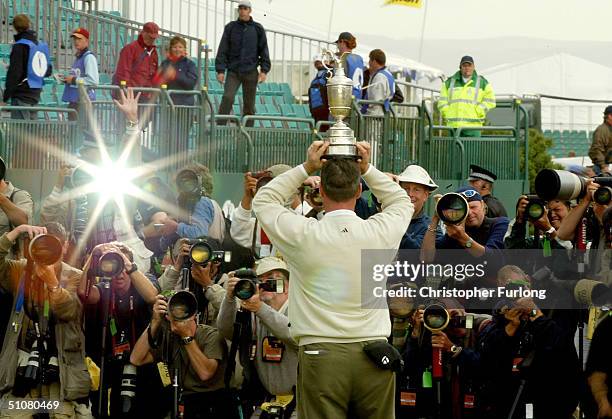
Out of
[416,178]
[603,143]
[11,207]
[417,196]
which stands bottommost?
[11,207]

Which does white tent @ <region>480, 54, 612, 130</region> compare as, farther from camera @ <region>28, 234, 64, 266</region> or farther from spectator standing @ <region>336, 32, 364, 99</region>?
camera @ <region>28, 234, 64, 266</region>

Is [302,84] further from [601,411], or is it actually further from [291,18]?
[601,411]

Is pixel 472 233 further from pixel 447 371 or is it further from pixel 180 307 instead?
pixel 180 307

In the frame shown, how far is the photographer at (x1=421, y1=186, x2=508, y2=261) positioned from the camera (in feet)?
30.8

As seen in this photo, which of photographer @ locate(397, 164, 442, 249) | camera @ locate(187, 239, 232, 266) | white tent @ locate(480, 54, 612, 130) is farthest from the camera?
white tent @ locate(480, 54, 612, 130)

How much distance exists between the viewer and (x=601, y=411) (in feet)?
26.2

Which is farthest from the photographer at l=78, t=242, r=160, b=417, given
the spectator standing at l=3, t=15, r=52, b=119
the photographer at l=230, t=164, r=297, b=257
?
the spectator standing at l=3, t=15, r=52, b=119

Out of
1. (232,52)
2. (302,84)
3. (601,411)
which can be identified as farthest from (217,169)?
(601,411)

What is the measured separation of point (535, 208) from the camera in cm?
957

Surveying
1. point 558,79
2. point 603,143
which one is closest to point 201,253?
point 603,143

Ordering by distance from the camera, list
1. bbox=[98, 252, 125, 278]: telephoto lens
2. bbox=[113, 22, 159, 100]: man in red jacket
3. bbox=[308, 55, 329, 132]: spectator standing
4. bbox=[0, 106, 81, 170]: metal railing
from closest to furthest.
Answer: bbox=[98, 252, 125, 278]: telephoto lens < bbox=[0, 106, 81, 170]: metal railing < bbox=[113, 22, 159, 100]: man in red jacket < bbox=[308, 55, 329, 132]: spectator standing

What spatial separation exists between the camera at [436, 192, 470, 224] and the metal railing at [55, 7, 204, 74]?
8.54 meters

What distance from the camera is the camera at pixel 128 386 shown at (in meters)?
9.92

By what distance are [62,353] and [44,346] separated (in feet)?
0.44
